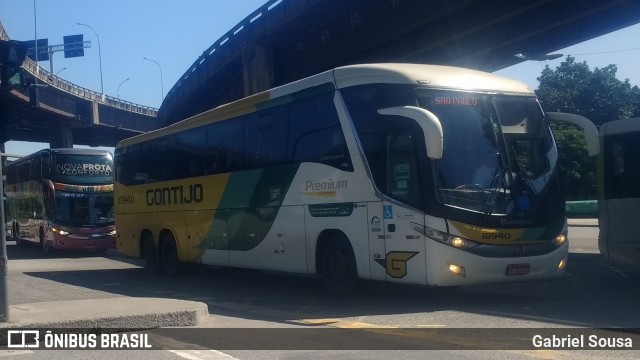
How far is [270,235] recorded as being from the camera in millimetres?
14188

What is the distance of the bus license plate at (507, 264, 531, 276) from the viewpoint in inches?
426

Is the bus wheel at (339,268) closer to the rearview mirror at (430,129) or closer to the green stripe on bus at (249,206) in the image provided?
the green stripe on bus at (249,206)

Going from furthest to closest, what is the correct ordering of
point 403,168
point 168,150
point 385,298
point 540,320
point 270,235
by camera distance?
point 168,150 → point 270,235 → point 385,298 → point 403,168 → point 540,320

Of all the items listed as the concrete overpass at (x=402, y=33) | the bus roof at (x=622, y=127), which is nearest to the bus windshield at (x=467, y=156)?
the bus roof at (x=622, y=127)

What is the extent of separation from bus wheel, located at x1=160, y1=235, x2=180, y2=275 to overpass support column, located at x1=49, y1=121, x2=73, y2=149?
35682 mm

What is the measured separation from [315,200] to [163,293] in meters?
4.22

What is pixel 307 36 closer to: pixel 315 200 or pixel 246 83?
pixel 246 83

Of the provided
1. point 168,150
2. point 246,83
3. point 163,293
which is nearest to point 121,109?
point 246,83

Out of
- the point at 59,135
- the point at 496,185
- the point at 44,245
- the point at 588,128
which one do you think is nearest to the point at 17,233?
the point at 44,245

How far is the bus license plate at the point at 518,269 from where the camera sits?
10.8m

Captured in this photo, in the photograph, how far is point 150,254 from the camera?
1970 centimetres

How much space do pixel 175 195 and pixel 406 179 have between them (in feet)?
27.9

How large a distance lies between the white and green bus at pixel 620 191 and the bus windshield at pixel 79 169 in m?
19.5
